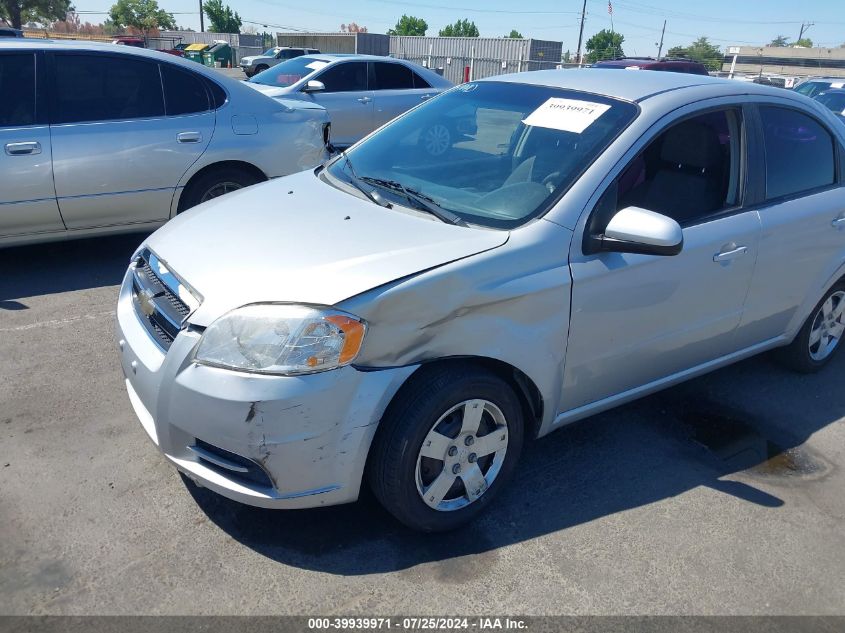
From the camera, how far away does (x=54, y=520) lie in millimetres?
2816

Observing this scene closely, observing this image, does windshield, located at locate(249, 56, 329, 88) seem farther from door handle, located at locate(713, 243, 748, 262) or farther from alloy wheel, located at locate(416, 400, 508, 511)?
alloy wheel, located at locate(416, 400, 508, 511)

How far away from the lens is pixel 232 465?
2.51m

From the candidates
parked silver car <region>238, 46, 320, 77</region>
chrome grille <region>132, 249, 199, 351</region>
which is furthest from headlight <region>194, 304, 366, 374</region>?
parked silver car <region>238, 46, 320, 77</region>

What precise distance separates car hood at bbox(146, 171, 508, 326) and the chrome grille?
0.16 ft

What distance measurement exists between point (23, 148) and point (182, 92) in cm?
128

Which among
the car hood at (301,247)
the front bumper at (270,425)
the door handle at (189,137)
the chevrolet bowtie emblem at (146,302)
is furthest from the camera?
the door handle at (189,137)

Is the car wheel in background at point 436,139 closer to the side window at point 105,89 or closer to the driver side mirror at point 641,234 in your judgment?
the driver side mirror at point 641,234

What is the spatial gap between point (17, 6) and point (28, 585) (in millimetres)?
62057

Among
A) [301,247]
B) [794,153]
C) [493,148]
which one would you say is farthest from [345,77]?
[301,247]

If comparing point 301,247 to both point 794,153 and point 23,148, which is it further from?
point 23,148

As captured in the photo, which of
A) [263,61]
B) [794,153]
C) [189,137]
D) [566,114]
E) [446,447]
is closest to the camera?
[446,447]

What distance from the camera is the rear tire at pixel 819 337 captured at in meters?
4.34

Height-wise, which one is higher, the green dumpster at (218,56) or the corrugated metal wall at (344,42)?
the corrugated metal wall at (344,42)

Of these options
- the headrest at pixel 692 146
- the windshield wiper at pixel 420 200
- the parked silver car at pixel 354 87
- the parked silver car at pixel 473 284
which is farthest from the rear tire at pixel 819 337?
the parked silver car at pixel 354 87
